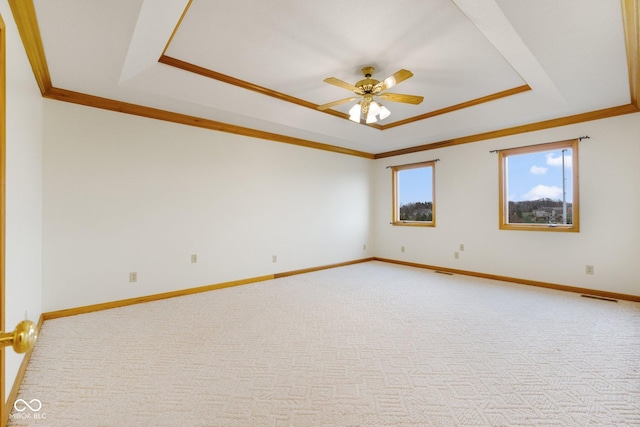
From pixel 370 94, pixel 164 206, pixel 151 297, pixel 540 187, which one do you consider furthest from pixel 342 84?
pixel 540 187

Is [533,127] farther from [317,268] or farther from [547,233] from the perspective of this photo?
[317,268]

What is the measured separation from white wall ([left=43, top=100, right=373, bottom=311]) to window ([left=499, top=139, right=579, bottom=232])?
305cm

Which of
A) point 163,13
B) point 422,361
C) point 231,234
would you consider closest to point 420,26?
point 163,13

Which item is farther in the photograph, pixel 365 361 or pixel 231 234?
pixel 231 234

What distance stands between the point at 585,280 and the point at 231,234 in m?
4.94

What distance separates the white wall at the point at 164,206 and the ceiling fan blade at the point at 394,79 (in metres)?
2.26

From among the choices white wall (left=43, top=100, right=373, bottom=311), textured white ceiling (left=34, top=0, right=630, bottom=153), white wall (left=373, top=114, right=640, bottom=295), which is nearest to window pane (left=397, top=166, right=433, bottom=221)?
white wall (left=373, top=114, right=640, bottom=295)

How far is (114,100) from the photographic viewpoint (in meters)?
3.37

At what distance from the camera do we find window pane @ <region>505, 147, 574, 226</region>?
4117 mm

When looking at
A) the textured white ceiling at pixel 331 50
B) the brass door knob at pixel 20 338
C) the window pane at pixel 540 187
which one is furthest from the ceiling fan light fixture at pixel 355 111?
the brass door knob at pixel 20 338

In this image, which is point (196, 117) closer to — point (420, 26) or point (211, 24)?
point (211, 24)

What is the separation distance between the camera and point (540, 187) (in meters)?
4.37

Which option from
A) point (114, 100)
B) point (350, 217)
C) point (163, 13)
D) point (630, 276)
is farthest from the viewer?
point (350, 217)

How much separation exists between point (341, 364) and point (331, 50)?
277 centimetres
